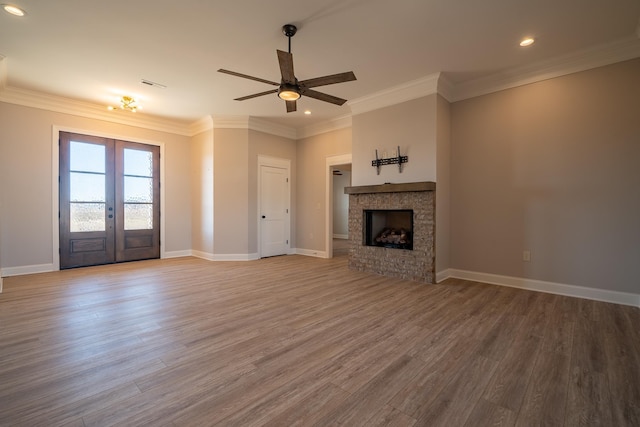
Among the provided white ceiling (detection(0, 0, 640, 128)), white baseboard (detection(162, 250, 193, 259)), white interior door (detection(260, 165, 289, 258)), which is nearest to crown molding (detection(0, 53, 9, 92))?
white ceiling (detection(0, 0, 640, 128))

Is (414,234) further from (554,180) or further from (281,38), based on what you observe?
(281,38)

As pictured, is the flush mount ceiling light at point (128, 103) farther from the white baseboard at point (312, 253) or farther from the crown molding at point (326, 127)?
the white baseboard at point (312, 253)

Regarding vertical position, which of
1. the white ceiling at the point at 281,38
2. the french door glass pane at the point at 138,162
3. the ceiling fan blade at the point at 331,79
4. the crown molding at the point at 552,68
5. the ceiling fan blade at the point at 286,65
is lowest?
the french door glass pane at the point at 138,162

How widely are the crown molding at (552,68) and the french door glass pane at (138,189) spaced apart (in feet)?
20.2

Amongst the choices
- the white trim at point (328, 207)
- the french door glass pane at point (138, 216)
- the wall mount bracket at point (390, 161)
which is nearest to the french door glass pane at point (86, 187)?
the french door glass pane at point (138, 216)

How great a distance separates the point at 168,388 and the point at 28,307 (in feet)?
8.77

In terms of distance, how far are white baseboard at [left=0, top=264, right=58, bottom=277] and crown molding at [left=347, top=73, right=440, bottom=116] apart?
238 inches

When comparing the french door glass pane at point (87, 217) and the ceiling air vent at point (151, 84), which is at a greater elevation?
Result: the ceiling air vent at point (151, 84)

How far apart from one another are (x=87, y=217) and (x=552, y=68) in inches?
312

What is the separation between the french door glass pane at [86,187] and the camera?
5332 mm

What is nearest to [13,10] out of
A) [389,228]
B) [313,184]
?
[313,184]

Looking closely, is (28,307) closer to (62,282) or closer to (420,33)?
(62,282)

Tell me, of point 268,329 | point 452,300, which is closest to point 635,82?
point 452,300

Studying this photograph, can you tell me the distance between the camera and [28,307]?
3.16 m
